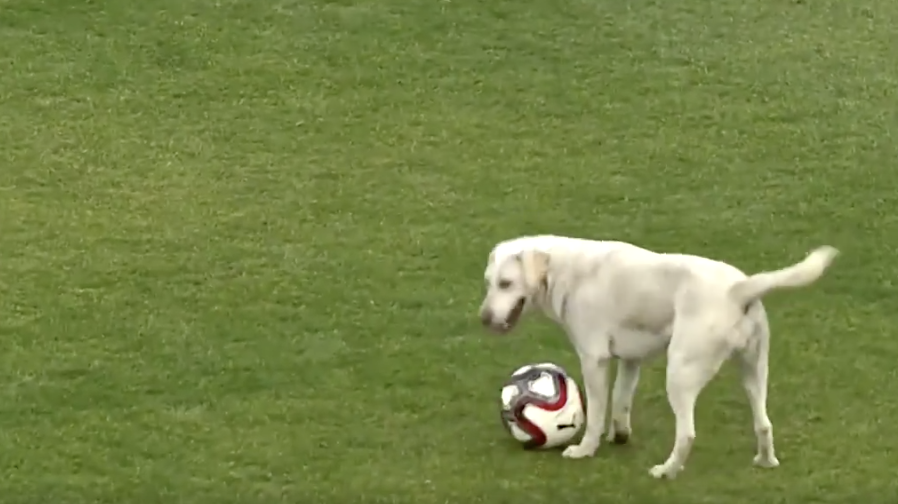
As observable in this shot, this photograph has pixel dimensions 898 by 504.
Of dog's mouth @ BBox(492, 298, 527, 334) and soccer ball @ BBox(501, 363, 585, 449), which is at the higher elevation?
dog's mouth @ BBox(492, 298, 527, 334)

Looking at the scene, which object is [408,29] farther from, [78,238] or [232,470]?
[232,470]

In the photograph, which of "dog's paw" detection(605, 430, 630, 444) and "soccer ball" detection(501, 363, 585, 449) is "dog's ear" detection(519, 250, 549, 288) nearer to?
"soccer ball" detection(501, 363, 585, 449)

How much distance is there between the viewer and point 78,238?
4621 millimetres

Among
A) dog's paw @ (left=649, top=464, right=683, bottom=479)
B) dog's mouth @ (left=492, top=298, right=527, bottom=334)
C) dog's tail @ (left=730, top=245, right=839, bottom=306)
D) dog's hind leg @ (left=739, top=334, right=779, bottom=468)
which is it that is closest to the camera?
dog's tail @ (left=730, top=245, right=839, bottom=306)

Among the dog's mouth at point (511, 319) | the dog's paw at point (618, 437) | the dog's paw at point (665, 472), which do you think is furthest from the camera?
the dog's paw at point (618, 437)

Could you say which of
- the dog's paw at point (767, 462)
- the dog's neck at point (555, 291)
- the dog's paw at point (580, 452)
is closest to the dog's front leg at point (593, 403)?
the dog's paw at point (580, 452)

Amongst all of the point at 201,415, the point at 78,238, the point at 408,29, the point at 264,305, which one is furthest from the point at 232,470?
the point at 408,29

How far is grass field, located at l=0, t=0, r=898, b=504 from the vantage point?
11.0 ft

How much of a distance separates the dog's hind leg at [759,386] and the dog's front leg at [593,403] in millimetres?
310

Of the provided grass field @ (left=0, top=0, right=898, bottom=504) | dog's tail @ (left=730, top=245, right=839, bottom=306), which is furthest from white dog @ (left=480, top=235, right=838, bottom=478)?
grass field @ (left=0, top=0, right=898, bottom=504)

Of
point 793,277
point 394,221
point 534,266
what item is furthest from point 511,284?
point 394,221

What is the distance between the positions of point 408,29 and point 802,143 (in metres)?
1.68

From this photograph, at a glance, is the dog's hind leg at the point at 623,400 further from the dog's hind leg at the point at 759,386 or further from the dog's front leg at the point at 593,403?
the dog's hind leg at the point at 759,386

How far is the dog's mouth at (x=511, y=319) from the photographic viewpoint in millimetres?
3303
